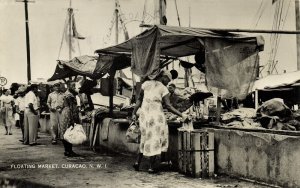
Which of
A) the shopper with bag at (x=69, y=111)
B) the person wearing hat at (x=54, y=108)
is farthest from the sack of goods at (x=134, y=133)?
the person wearing hat at (x=54, y=108)

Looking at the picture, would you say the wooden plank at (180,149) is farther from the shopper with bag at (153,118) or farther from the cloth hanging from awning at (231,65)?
the cloth hanging from awning at (231,65)

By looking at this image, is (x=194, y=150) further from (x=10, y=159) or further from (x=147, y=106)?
(x=10, y=159)

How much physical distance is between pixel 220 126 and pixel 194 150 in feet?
2.81

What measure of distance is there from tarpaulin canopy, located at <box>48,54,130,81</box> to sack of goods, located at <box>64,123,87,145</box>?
266 cm

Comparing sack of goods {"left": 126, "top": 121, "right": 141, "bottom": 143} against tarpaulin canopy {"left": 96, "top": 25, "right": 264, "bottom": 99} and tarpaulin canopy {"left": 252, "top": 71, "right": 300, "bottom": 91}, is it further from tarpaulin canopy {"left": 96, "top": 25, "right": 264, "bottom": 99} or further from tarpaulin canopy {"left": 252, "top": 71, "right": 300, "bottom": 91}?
tarpaulin canopy {"left": 252, "top": 71, "right": 300, "bottom": 91}

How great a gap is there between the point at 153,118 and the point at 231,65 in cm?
177

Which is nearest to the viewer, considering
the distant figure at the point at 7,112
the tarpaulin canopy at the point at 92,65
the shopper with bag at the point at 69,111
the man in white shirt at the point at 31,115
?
the shopper with bag at the point at 69,111

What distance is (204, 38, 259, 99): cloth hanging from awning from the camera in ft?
25.7

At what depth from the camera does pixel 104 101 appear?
90.4 ft

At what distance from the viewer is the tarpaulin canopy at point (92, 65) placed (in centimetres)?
1205

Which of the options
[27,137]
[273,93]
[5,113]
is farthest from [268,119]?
[273,93]

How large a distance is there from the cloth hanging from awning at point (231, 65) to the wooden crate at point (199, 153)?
1.00 m

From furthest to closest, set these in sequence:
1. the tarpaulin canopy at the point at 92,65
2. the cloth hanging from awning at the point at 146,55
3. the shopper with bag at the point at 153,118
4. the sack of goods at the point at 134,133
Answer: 1. the tarpaulin canopy at the point at 92,65
2. the sack of goods at the point at 134,133
3. the cloth hanging from awning at the point at 146,55
4. the shopper with bag at the point at 153,118

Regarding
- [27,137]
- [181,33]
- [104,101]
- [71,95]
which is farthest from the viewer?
[104,101]
